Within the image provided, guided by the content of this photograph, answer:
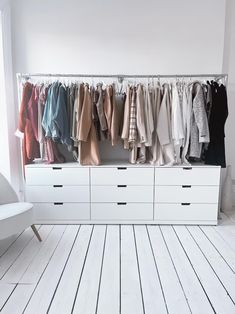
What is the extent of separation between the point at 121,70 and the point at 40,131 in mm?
1257

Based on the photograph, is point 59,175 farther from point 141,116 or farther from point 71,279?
point 71,279

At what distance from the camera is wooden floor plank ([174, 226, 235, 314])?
1.69 metres

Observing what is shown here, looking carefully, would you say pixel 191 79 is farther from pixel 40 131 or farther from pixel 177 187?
pixel 40 131

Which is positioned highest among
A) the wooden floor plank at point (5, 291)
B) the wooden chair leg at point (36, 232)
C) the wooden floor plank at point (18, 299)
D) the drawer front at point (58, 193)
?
the drawer front at point (58, 193)

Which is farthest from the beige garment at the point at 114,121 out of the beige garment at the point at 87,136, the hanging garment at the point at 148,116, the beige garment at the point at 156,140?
the beige garment at the point at 156,140

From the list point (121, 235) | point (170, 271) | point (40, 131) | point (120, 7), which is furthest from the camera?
point (120, 7)

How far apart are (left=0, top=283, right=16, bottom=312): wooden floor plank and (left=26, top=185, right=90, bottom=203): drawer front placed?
45.1 inches

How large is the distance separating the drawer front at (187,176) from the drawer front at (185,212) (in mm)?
270

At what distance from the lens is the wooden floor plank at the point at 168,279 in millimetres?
1678

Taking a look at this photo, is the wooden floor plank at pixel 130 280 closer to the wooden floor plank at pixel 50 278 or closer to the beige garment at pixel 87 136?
the wooden floor plank at pixel 50 278

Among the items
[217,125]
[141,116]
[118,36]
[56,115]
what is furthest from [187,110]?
[56,115]

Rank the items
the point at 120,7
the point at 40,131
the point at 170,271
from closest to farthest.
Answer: the point at 170,271 → the point at 40,131 → the point at 120,7

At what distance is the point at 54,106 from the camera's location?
109 inches

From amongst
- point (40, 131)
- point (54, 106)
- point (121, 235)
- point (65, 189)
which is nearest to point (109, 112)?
point (54, 106)
